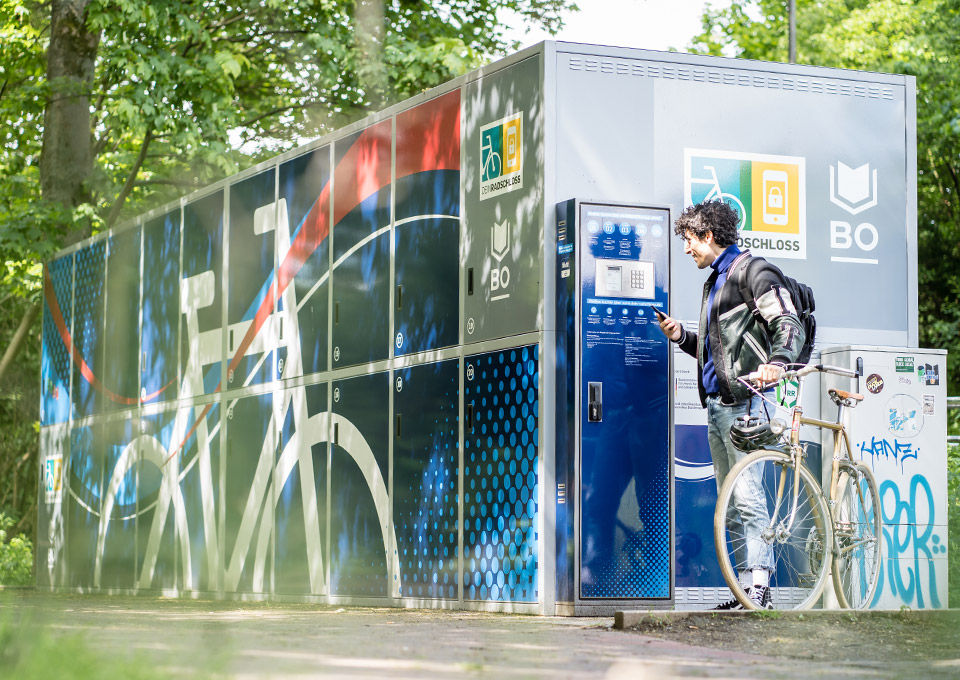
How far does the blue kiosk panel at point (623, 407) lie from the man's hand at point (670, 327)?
0.67 metres

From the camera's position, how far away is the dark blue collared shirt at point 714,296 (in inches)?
322

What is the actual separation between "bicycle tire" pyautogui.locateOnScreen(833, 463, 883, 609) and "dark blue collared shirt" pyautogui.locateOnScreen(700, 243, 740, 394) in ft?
2.83

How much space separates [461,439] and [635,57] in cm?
266

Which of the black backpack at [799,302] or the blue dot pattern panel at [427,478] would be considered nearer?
the black backpack at [799,302]

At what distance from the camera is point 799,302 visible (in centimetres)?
852

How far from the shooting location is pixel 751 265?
8.09 m

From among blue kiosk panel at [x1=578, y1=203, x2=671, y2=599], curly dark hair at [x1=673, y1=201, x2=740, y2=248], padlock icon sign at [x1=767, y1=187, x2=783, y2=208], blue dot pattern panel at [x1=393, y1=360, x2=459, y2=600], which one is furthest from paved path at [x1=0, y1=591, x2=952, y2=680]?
padlock icon sign at [x1=767, y1=187, x2=783, y2=208]

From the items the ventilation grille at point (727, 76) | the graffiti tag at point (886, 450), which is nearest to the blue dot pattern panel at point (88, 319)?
the ventilation grille at point (727, 76)

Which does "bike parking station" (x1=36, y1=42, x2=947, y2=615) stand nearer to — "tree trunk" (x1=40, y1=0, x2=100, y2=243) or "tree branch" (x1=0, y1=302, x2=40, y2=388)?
"tree trunk" (x1=40, y1=0, x2=100, y2=243)

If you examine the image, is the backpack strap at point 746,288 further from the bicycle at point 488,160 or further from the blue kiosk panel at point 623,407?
the bicycle at point 488,160

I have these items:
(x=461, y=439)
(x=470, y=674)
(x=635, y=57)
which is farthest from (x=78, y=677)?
(x=635, y=57)

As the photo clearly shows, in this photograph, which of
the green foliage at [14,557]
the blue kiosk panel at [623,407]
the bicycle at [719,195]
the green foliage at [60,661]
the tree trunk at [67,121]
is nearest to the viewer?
the green foliage at [60,661]

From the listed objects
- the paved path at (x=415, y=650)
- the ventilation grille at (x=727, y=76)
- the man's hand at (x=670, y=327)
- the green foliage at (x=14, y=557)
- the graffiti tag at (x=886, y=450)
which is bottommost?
the green foliage at (x=14, y=557)

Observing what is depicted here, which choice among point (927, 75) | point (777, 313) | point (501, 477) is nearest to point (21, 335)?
point (501, 477)
